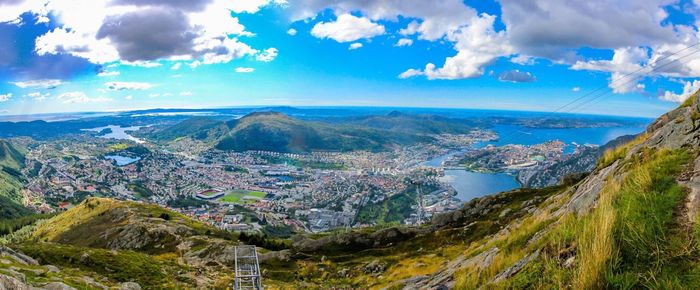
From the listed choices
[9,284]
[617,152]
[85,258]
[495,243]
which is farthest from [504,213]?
[85,258]

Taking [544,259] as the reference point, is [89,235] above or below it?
below

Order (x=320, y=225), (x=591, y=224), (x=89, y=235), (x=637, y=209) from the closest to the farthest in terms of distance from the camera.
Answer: (x=591, y=224) → (x=637, y=209) → (x=89, y=235) → (x=320, y=225)

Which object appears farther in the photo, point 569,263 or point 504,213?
point 504,213

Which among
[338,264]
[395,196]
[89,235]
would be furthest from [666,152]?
[395,196]

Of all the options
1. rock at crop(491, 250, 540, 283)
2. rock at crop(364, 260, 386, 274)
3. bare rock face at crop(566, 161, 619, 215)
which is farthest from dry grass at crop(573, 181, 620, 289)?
rock at crop(364, 260, 386, 274)

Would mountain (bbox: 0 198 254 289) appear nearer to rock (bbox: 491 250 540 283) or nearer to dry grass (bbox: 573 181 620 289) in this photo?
rock (bbox: 491 250 540 283)

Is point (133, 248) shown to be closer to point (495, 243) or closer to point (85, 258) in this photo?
point (85, 258)

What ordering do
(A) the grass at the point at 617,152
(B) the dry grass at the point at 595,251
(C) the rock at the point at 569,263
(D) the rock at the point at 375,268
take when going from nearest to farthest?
(B) the dry grass at the point at 595,251 < (C) the rock at the point at 569,263 < (A) the grass at the point at 617,152 < (D) the rock at the point at 375,268

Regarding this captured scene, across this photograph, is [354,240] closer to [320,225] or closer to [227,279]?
[227,279]

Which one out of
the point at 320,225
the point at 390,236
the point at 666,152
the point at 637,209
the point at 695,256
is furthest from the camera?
the point at 320,225

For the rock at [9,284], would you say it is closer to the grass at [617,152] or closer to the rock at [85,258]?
the grass at [617,152]

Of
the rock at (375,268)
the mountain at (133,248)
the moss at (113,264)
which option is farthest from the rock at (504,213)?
the moss at (113,264)
